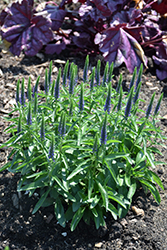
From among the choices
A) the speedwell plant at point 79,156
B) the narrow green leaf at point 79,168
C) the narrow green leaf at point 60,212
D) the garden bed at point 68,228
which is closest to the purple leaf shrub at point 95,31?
the speedwell plant at point 79,156

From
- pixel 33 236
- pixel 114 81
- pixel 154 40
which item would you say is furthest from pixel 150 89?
pixel 33 236

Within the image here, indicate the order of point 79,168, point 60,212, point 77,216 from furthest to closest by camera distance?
point 60,212
point 77,216
point 79,168

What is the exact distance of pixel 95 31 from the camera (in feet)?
20.0

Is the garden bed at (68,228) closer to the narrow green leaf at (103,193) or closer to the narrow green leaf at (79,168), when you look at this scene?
the narrow green leaf at (103,193)

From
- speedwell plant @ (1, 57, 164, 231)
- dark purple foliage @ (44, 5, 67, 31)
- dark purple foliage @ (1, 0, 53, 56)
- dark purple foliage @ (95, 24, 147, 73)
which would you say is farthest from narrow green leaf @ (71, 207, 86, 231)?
dark purple foliage @ (44, 5, 67, 31)

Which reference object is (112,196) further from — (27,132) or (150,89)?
(150,89)

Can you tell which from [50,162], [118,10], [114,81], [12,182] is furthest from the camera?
[118,10]

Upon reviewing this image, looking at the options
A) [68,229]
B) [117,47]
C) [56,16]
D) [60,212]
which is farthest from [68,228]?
[56,16]

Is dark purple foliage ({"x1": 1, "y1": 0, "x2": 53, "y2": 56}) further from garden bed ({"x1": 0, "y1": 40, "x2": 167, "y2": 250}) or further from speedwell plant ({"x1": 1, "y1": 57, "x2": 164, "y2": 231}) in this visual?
garden bed ({"x1": 0, "y1": 40, "x2": 167, "y2": 250})

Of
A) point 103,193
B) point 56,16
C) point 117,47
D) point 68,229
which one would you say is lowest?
point 68,229

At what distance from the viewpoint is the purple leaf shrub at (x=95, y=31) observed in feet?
18.3

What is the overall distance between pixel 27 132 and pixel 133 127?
1254 millimetres

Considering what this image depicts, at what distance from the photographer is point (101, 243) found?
341 cm

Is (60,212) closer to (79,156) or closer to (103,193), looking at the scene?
(103,193)
